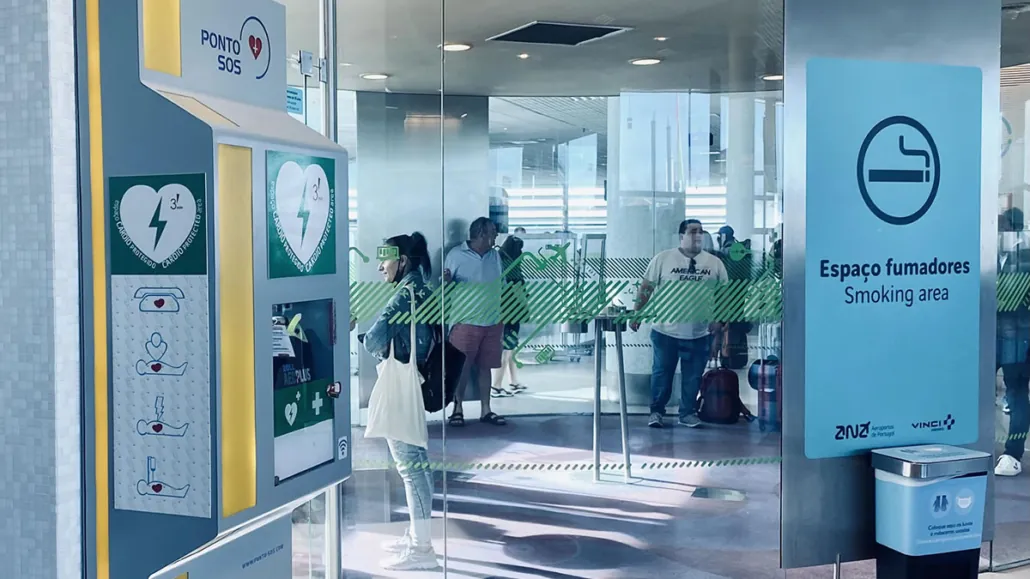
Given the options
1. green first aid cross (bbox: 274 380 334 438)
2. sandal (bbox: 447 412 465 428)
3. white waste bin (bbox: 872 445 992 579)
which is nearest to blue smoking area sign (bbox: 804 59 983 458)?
white waste bin (bbox: 872 445 992 579)

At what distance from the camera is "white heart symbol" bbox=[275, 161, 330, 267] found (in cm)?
219

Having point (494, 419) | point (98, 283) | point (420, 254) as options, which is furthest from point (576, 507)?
point (98, 283)

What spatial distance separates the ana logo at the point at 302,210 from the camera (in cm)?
218

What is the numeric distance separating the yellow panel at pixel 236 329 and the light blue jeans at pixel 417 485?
2.49 metres

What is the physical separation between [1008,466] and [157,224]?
5.48 metres

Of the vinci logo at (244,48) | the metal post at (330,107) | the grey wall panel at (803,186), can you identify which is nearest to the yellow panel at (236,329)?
the vinci logo at (244,48)

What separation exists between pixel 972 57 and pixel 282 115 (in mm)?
2789

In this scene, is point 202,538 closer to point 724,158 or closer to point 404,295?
point 404,295

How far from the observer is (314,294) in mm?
2322

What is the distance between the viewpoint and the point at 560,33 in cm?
510

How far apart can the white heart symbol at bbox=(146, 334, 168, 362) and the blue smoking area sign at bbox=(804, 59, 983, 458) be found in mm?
2421

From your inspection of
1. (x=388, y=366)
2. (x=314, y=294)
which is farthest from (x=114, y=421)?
(x=388, y=366)

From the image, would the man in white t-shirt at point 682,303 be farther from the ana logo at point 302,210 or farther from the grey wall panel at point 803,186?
the ana logo at point 302,210

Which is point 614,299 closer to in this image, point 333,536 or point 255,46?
point 333,536
